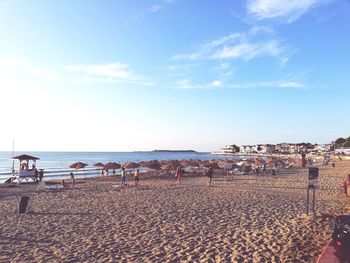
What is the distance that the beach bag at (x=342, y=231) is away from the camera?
7.46 metres

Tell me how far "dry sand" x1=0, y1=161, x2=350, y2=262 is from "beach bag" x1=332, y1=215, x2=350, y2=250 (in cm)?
87

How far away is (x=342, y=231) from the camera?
24.8 feet

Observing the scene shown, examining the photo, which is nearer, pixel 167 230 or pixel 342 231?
pixel 342 231

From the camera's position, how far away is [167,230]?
11609 mm

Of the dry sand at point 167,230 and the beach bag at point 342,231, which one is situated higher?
the beach bag at point 342,231

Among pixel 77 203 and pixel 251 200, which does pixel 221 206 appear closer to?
pixel 251 200

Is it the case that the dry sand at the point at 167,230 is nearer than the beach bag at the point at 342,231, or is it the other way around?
the beach bag at the point at 342,231

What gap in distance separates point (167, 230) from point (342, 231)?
18.5 feet

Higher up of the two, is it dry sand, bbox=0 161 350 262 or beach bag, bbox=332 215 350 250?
beach bag, bbox=332 215 350 250

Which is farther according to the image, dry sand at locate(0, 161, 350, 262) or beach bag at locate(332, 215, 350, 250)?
dry sand at locate(0, 161, 350, 262)

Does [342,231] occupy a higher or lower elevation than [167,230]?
higher

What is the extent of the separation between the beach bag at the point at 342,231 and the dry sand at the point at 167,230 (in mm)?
873

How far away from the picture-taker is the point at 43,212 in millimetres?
15547

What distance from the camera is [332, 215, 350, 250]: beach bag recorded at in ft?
24.5
